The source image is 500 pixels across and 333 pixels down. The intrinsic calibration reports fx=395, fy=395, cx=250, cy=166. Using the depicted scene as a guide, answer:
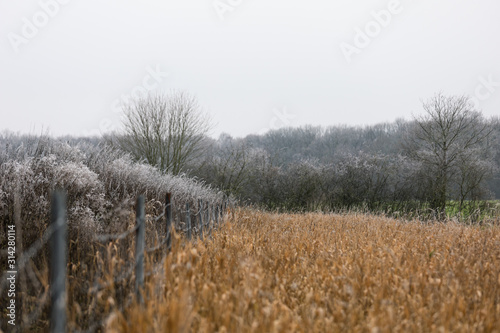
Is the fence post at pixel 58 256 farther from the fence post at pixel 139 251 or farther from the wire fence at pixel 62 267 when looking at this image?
the fence post at pixel 139 251

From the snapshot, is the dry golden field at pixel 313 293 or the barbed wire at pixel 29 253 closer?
the dry golden field at pixel 313 293

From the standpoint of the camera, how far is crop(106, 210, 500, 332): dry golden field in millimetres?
2996

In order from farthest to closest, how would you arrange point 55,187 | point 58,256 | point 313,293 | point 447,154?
point 447,154
point 55,187
point 313,293
point 58,256

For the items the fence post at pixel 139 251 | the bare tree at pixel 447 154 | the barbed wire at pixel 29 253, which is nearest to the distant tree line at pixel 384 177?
the bare tree at pixel 447 154

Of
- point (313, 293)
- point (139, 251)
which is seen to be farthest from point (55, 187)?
point (313, 293)

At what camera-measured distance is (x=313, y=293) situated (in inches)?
177

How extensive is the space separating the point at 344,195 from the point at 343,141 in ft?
108

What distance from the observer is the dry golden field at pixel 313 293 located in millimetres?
2996

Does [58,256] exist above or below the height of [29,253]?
above

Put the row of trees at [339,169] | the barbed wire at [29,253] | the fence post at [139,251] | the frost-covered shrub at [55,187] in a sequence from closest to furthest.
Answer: the fence post at [139,251]
the barbed wire at [29,253]
the frost-covered shrub at [55,187]
the row of trees at [339,169]

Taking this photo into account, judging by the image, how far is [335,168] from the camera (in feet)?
88.8

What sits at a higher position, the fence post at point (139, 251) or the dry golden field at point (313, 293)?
the fence post at point (139, 251)

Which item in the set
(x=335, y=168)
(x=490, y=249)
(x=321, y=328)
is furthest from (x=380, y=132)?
(x=321, y=328)

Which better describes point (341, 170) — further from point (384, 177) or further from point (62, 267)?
point (62, 267)
